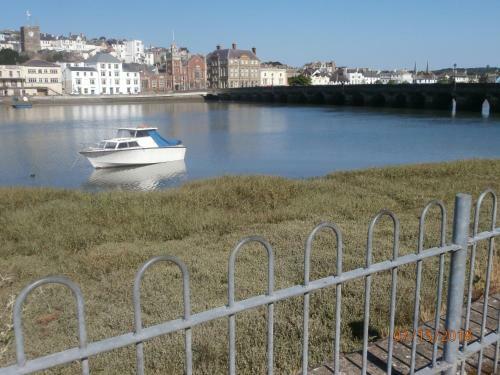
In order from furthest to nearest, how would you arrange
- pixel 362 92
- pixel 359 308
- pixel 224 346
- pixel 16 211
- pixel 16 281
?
pixel 362 92, pixel 16 211, pixel 16 281, pixel 359 308, pixel 224 346

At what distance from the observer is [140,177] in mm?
22703

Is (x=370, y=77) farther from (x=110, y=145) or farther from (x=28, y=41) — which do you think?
(x=110, y=145)

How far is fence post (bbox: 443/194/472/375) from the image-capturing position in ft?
9.53

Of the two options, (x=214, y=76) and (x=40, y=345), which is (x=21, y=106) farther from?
(x=40, y=345)

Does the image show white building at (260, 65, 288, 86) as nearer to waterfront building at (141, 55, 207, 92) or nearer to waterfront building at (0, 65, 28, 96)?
waterfront building at (141, 55, 207, 92)

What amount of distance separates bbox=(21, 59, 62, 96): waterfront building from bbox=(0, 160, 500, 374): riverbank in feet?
350

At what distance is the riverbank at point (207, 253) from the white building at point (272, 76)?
5244 inches

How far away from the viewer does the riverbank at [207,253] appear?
464 centimetres

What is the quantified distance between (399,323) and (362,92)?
259 ft

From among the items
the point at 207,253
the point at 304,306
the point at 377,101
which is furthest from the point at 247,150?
the point at 377,101

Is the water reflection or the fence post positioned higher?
the fence post

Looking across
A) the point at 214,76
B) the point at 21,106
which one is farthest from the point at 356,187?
the point at 214,76

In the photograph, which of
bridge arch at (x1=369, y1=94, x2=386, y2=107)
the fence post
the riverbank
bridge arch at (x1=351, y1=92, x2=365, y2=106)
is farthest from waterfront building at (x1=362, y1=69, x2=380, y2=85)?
the fence post

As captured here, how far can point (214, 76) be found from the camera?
138 m
